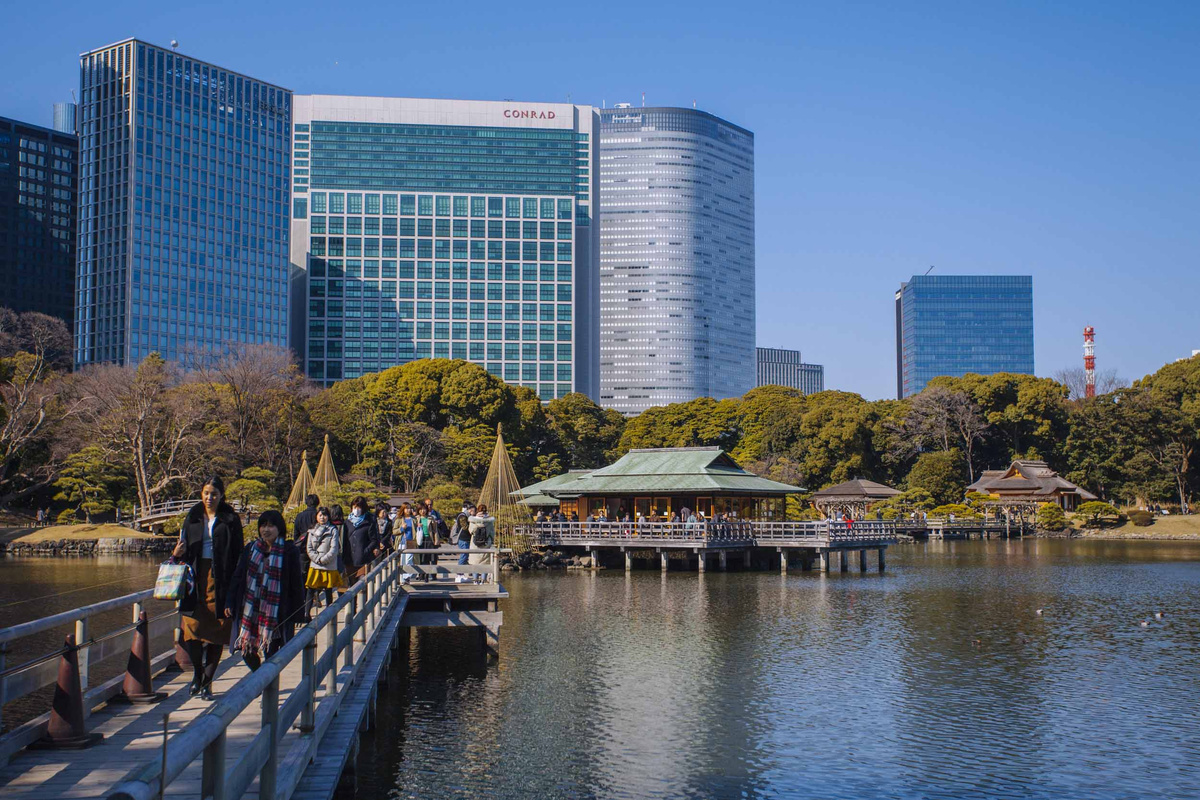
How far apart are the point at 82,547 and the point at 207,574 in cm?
4528

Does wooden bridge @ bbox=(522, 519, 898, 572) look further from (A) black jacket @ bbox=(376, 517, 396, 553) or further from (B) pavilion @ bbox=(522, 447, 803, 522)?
(A) black jacket @ bbox=(376, 517, 396, 553)

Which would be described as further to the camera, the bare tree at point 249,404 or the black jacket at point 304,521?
the bare tree at point 249,404

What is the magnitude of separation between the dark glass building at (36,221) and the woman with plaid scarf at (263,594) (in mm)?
123451

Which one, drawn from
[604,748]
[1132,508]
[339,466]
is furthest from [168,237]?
[604,748]

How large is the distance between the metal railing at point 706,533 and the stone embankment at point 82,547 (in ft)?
65.3

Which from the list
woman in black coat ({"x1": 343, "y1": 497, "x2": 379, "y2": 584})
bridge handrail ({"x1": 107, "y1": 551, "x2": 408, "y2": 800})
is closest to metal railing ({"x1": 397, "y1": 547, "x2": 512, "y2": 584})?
woman in black coat ({"x1": 343, "y1": 497, "x2": 379, "y2": 584})

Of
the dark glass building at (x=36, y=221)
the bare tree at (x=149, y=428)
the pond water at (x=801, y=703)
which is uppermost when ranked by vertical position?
the dark glass building at (x=36, y=221)

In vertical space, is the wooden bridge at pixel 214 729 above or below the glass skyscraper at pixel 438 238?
below

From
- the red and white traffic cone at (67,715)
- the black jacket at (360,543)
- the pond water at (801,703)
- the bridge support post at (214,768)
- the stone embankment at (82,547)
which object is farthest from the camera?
the stone embankment at (82,547)

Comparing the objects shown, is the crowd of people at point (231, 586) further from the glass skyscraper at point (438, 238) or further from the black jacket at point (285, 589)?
the glass skyscraper at point (438, 238)

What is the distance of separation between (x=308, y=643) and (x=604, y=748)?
6.32 m

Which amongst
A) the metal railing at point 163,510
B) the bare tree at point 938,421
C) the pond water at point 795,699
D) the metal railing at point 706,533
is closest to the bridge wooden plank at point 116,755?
the pond water at point 795,699

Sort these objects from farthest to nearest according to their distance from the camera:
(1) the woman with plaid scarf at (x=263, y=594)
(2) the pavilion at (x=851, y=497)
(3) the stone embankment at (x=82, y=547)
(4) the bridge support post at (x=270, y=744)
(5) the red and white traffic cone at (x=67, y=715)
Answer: (2) the pavilion at (x=851, y=497) → (3) the stone embankment at (x=82, y=547) → (1) the woman with plaid scarf at (x=263, y=594) → (5) the red and white traffic cone at (x=67, y=715) → (4) the bridge support post at (x=270, y=744)

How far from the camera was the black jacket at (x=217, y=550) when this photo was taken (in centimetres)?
952
